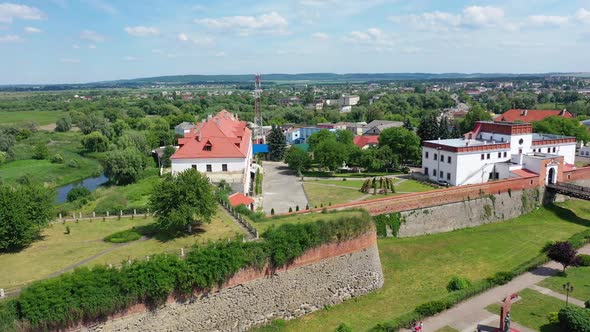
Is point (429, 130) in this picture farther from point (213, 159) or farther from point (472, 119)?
point (213, 159)

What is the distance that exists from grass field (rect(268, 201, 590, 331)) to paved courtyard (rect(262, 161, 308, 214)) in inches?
350

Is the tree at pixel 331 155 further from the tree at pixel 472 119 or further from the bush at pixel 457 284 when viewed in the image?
the tree at pixel 472 119

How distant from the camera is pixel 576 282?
22.7 meters

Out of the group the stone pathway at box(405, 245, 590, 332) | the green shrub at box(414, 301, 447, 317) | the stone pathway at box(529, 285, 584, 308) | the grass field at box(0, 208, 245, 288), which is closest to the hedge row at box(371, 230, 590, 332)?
the green shrub at box(414, 301, 447, 317)

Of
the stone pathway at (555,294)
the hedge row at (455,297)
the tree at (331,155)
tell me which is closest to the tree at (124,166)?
the tree at (331,155)

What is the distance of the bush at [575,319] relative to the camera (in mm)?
16948

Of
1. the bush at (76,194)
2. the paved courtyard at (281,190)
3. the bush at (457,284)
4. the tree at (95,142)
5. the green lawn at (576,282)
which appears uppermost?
the tree at (95,142)

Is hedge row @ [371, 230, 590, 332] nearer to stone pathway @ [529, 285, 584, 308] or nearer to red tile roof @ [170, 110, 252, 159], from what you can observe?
stone pathway @ [529, 285, 584, 308]

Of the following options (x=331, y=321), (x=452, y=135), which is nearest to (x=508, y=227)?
(x=331, y=321)

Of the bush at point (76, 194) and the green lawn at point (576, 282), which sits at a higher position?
the bush at point (76, 194)

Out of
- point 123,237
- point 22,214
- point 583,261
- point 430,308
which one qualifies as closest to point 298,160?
point 583,261

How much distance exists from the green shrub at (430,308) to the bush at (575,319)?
459 centimetres

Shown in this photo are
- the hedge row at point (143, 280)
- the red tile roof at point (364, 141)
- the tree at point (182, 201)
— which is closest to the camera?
the hedge row at point (143, 280)

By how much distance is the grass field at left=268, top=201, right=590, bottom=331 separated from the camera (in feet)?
66.6
